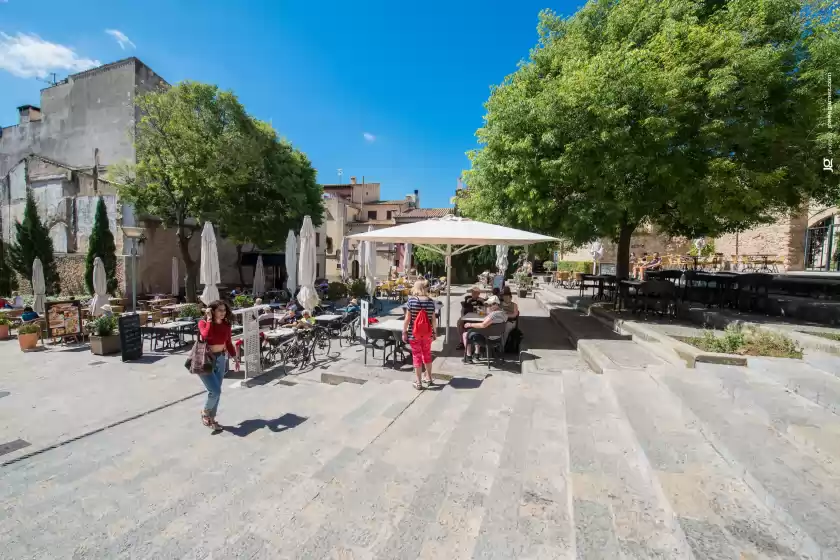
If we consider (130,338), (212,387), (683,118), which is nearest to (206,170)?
(130,338)

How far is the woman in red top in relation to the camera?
4.65 metres

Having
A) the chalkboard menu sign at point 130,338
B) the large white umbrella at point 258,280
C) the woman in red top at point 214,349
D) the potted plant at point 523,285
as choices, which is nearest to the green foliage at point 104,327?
the chalkboard menu sign at point 130,338

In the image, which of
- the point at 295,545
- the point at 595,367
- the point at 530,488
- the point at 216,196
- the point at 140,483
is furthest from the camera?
the point at 216,196

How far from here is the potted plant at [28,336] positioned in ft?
30.0

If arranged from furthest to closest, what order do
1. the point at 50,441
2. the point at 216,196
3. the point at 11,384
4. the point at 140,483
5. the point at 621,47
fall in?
the point at 216,196 < the point at 621,47 < the point at 11,384 < the point at 50,441 < the point at 140,483

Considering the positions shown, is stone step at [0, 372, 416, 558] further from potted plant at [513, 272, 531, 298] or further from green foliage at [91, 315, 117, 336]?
potted plant at [513, 272, 531, 298]

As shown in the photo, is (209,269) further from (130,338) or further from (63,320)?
(63,320)

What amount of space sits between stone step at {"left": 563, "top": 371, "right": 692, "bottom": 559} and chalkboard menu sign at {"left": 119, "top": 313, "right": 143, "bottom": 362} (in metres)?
8.88

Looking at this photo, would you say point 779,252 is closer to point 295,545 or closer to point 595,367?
point 595,367

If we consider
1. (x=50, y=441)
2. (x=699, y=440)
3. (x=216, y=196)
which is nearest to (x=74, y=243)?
(x=216, y=196)

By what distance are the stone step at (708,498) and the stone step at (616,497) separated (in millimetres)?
80

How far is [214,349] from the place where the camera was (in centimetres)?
468

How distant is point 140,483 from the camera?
11.3 ft

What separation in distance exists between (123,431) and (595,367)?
6319 millimetres
